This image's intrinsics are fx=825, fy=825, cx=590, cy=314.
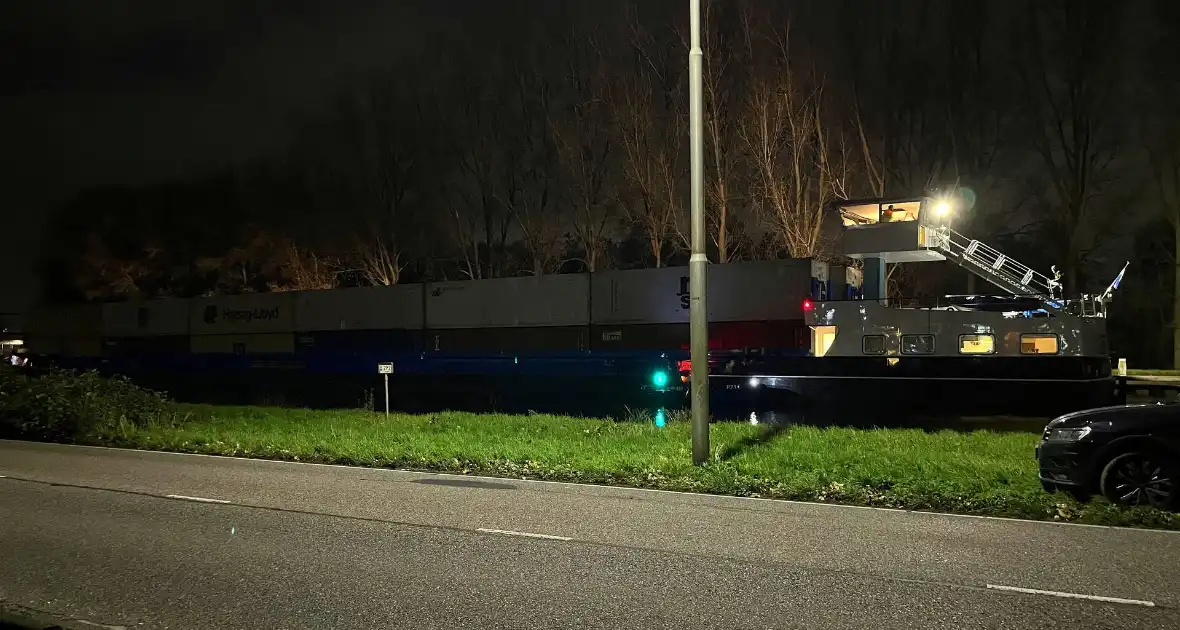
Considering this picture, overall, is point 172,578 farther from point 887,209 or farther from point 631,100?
point 631,100

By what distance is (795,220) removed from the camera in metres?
28.6

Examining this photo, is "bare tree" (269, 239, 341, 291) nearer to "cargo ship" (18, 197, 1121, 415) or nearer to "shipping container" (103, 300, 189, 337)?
"shipping container" (103, 300, 189, 337)

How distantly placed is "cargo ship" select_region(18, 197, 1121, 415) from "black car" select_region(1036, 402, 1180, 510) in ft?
26.6

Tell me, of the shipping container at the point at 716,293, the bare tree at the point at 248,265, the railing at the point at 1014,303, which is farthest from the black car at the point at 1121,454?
the bare tree at the point at 248,265

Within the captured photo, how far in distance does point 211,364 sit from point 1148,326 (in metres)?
42.7

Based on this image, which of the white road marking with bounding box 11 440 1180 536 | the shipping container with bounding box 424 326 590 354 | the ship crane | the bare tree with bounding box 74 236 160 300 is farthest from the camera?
the bare tree with bounding box 74 236 160 300

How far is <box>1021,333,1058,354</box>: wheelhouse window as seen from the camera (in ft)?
50.1

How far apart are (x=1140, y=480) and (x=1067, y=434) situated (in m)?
0.71

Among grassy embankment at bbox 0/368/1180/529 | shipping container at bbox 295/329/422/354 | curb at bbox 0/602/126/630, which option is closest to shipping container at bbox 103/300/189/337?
shipping container at bbox 295/329/422/354

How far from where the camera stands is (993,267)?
16672mm

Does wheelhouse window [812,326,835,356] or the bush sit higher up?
wheelhouse window [812,326,835,356]

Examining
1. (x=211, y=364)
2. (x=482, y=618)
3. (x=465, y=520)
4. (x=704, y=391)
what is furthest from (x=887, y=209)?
(x=211, y=364)

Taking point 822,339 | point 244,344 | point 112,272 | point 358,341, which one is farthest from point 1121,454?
point 112,272

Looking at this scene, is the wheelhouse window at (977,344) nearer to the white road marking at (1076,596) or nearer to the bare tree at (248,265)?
the white road marking at (1076,596)
